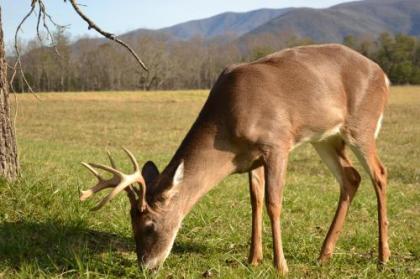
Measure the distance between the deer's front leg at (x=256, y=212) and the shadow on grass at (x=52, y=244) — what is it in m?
1.25

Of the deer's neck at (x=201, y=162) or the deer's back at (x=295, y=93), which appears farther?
the deer's back at (x=295, y=93)

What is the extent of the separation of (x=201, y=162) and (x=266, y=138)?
654 mm

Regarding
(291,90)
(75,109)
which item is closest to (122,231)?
(291,90)

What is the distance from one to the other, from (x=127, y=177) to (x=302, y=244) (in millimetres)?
2266

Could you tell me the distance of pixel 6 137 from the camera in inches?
251

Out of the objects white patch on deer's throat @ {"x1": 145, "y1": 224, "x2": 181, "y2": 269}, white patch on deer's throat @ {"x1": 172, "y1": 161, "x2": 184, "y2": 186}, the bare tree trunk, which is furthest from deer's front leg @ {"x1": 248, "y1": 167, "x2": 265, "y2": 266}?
the bare tree trunk

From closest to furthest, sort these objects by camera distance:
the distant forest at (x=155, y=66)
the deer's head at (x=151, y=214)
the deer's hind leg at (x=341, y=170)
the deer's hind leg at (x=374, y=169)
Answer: the deer's head at (x=151, y=214) < the deer's hind leg at (x=374, y=169) < the deer's hind leg at (x=341, y=170) < the distant forest at (x=155, y=66)

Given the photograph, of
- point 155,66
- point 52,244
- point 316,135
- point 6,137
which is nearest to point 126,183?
point 52,244

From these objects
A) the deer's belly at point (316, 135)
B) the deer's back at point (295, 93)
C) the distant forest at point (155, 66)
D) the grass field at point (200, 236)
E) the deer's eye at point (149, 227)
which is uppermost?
the deer's back at point (295, 93)

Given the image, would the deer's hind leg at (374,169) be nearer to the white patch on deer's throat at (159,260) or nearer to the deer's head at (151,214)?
the deer's head at (151,214)

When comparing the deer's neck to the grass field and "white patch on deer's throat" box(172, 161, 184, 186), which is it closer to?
"white patch on deer's throat" box(172, 161, 184, 186)

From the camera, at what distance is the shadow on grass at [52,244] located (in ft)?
16.2

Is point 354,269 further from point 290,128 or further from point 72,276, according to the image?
point 72,276

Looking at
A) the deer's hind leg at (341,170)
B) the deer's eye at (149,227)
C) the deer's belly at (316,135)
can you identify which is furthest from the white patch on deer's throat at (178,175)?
the deer's hind leg at (341,170)
